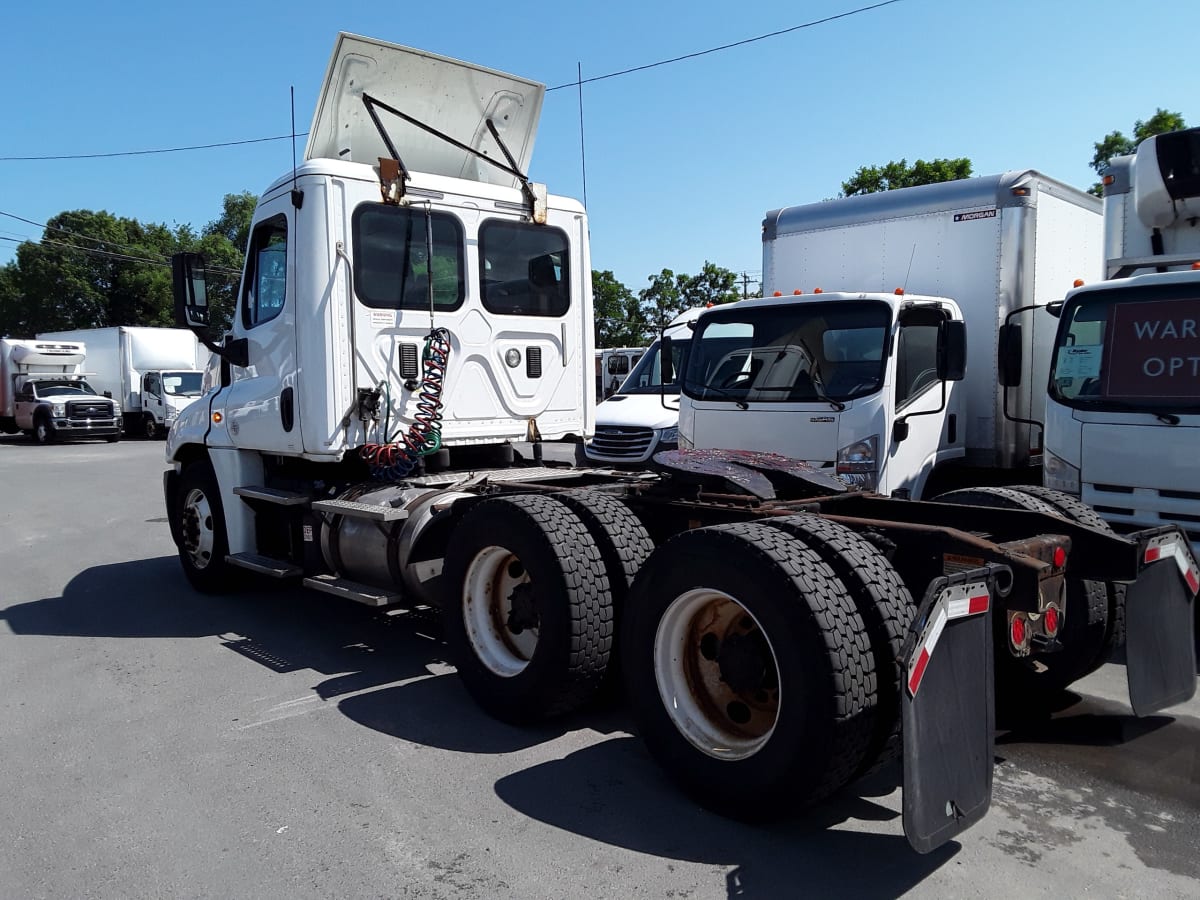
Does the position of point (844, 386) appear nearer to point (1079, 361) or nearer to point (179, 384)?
point (1079, 361)

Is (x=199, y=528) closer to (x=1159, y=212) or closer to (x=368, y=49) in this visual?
(x=368, y=49)

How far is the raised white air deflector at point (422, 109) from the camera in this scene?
20.9 feet

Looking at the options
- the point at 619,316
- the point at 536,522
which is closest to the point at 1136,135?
the point at 619,316

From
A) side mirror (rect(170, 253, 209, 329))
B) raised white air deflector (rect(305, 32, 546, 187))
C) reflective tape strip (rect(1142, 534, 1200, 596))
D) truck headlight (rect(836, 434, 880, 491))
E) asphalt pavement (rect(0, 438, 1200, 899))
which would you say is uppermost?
raised white air deflector (rect(305, 32, 546, 187))

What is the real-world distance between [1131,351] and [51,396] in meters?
30.3

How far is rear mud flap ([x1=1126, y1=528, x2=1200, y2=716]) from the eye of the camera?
4074 mm

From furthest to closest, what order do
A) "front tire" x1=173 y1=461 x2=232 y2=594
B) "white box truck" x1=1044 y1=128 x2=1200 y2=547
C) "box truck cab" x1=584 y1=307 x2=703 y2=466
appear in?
"box truck cab" x1=584 y1=307 x2=703 y2=466 < "front tire" x1=173 y1=461 x2=232 y2=594 < "white box truck" x1=1044 y1=128 x2=1200 y2=547

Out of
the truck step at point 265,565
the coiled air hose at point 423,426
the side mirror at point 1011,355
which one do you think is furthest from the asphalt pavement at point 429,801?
the side mirror at point 1011,355

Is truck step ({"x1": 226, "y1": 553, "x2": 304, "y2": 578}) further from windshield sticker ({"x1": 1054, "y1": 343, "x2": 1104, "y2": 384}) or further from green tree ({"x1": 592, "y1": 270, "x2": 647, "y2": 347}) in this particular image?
green tree ({"x1": 592, "y1": 270, "x2": 647, "y2": 347})

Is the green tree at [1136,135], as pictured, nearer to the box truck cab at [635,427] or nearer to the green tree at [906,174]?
the green tree at [906,174]

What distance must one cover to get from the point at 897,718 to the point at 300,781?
2.58 meters

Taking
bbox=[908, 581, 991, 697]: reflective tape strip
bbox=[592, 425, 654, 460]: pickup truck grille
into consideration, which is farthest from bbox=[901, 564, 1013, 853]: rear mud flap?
bbox=[592, 425, 654, 460]: pickup truck grille

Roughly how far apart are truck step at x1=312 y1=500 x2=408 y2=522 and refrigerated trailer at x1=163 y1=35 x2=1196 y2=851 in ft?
0.12

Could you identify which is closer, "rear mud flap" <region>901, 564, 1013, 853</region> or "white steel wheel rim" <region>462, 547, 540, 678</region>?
"rear mud flap" <region>901, 564, 1013, 853</region>
